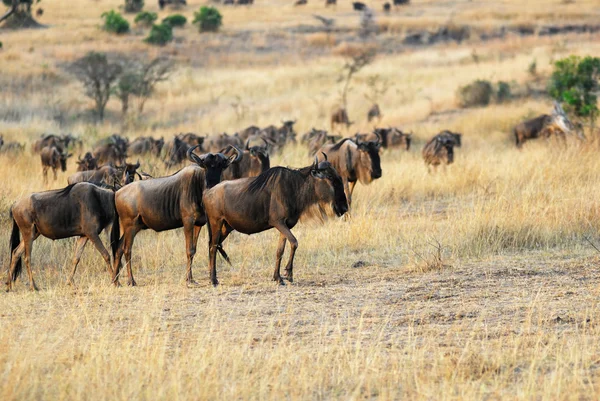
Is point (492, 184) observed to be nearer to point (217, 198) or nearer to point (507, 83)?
point (217, 198)

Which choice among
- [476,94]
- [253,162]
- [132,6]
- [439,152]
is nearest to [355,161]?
[253,162]

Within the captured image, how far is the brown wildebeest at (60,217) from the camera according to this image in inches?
371

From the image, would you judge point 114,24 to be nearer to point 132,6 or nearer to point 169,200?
point 132,6

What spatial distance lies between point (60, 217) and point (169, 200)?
1.03 metres

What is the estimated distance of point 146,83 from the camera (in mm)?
33500

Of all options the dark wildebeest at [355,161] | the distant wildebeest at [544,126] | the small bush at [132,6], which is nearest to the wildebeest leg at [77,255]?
the dark wildebeest at [355,161]

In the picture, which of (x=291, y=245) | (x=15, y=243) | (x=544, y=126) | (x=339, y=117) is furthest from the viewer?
(x=339, y=117)

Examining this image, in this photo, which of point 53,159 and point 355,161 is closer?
point 355,161

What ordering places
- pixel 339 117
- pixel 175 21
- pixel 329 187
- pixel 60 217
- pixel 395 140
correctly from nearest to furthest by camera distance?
1. pixel 329 187
2. pixel 60 217
3. pixel 395 140
4. pixel 339 117
5. pixel 175 21

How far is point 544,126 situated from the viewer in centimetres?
2123

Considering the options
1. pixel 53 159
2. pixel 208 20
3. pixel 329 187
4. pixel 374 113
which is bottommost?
pixel 374 113

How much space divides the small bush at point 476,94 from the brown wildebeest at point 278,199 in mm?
20581

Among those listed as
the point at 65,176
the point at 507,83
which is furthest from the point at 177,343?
the point at 507,83

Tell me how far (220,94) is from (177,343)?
2885cm
